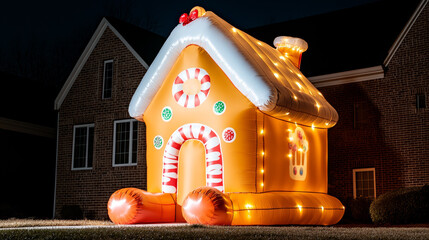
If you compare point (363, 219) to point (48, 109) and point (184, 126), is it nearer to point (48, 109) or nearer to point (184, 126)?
point (184, 126)

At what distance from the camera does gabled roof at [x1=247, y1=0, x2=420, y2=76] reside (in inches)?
755

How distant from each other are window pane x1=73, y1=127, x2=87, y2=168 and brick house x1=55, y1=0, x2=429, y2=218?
0.09 m

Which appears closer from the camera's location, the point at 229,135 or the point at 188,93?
the point at 229,135

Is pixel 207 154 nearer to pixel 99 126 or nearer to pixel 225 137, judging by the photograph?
pixel 225 137

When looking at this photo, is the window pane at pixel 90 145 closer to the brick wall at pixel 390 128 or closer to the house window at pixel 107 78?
the house window at pixel 107 78

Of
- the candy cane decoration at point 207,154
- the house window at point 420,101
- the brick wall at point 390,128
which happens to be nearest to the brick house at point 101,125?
the brick wall at point 390,128

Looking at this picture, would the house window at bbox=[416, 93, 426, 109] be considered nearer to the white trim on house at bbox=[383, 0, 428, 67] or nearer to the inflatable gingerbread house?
the white trim on house at bbox=[383, 0, 428, 67]

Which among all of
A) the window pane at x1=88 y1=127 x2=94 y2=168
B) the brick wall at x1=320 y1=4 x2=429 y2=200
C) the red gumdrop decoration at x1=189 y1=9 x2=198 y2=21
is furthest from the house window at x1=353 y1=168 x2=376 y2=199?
the window pane at x1=88 y1=127 x2=94 y2=168

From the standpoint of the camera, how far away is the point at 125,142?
822 inches

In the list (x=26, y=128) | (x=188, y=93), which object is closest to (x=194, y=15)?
(x=188, y=93)

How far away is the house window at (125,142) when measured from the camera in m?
20.6

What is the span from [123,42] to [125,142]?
3.83 metres

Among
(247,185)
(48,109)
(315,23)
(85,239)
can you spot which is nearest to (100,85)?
(48,109)

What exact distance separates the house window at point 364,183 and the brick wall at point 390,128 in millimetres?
190
